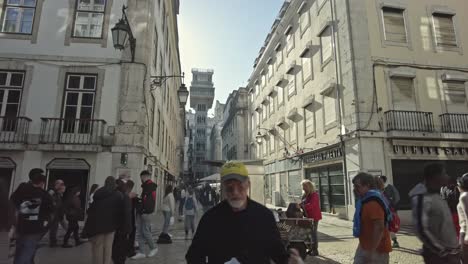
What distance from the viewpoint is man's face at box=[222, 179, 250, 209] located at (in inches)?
79.4

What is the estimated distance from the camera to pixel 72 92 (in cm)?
1228

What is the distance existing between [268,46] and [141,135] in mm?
20054

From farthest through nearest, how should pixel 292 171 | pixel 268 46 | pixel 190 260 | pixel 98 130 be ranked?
1. pixel 268 46
2. pixel 292 171
3. pixel 98 130
4. pixel 190 260

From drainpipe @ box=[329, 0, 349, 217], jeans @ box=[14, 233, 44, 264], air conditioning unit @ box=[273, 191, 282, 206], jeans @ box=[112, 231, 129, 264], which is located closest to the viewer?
jeans @ box=[14, 233, 44, 264]

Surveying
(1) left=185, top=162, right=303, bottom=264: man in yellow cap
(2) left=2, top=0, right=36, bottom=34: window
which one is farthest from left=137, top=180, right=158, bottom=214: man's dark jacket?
(2) left=2, top=0, right=36, bottom=34: window

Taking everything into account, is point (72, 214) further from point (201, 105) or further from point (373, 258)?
point (201, 105)

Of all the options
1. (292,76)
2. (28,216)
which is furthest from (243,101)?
(28,216)

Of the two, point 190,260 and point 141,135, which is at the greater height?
point 141,135

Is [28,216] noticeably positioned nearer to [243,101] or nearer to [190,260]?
[190,260]

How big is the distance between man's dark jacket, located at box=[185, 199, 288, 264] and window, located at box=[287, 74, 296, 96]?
2021cm

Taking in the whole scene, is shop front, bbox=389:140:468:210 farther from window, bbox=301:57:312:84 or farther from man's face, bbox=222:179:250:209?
man's face, bbox=222:179:250:209

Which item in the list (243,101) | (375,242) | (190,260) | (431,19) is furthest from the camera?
(243,101)

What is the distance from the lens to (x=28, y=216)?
4309mm

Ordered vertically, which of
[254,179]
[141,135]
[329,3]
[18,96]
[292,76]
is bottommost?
[254,179]
